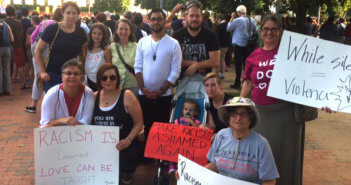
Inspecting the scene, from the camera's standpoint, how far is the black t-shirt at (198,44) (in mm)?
4195

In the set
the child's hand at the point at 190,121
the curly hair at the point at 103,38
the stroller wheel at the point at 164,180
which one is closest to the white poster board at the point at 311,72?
the child's hand at the point at 190,121

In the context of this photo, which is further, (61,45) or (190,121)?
(61,45)

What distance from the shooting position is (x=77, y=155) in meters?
3.70

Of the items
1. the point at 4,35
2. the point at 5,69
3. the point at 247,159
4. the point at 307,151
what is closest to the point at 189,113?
the point at 247,159

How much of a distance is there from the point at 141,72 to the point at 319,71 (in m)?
2.05

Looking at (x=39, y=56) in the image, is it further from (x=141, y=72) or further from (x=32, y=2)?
(x=32, y=2)

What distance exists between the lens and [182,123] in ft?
13.5

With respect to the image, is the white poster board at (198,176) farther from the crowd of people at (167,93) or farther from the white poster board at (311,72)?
the white poster board at (311,72)

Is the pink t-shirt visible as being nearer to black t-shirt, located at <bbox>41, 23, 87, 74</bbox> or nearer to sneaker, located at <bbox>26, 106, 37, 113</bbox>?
black t-shirt, located at <bbox>41, 23, 87, 74</bbox>

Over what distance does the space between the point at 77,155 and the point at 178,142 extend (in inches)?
40.3

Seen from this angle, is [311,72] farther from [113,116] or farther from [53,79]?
[53,79]

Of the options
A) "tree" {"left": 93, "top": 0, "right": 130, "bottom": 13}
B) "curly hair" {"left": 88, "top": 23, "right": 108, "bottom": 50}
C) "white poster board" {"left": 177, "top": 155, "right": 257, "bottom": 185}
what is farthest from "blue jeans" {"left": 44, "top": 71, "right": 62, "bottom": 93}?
"tree" {"left": 93, "top": 0, "right": 130, "bottom": 13}

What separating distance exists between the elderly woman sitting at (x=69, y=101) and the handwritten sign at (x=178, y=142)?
74cm

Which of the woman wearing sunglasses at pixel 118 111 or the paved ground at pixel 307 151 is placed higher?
the woman wearing sunglasses at pixel 118 111
